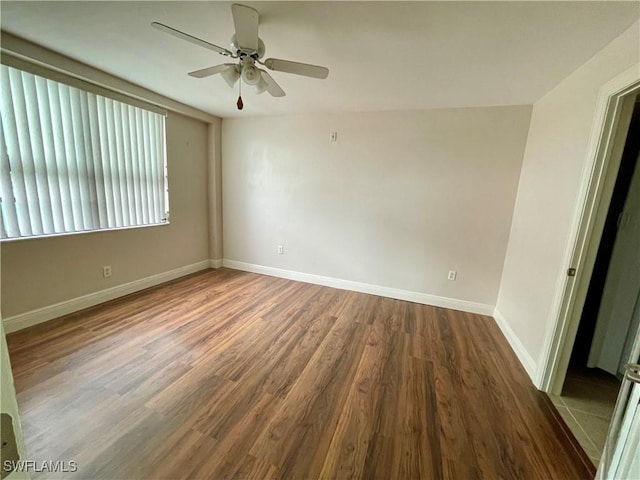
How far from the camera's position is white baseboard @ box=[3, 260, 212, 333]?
7.45 ft

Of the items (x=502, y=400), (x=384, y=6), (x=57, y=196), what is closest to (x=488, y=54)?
(x=384, y=6)

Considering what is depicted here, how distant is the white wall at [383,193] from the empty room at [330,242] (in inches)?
1.1

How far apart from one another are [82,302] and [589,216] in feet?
14.4

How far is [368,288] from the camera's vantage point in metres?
3.54

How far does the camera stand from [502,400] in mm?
1773

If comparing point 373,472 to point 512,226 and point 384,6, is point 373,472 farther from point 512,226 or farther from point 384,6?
point 512,226

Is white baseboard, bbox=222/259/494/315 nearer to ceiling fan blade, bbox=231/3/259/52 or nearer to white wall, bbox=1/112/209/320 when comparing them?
white wall, bbox=1/112/209/320

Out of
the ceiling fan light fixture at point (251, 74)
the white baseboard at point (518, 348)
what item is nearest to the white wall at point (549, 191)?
the white baseboard at point (518, 348)

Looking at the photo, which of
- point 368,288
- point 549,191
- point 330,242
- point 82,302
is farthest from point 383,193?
point 82,302

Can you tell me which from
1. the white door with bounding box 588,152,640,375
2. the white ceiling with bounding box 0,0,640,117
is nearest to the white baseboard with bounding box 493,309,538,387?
the white door with bounding box 588,152,640,375

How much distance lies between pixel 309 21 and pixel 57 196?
8.82ft

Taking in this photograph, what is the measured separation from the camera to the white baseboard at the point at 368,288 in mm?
3127

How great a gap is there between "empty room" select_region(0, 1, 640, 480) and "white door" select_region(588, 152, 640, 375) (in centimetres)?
2

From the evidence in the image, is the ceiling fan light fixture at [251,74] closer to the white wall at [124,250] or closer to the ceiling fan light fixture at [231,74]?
the ceiling fan light fixture at [231,74]
